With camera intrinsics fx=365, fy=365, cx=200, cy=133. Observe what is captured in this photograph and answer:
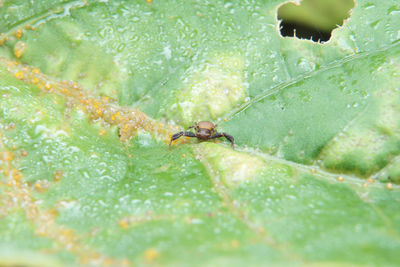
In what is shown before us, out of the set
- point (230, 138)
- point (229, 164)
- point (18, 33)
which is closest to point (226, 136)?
point (230, 138)

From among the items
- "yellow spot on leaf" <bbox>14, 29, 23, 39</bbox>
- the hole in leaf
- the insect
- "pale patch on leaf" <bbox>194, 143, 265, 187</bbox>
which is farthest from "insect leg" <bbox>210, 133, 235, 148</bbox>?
"yellow spot on leaf" <bbox>14, 29, 23, 39</bbox>

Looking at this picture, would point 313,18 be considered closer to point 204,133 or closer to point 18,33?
point 204,133

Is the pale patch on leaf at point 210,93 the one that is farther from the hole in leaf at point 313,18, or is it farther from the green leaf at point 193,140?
the hole in leaf at point 313,18

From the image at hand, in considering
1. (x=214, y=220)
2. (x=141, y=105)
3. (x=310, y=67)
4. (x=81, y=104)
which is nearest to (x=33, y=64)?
(x=81, y=104)

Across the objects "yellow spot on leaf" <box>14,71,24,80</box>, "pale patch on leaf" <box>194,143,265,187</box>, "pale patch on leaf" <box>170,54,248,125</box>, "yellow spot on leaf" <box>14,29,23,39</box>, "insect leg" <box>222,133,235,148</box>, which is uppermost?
"yellow spot on leaf" <box>14,29,23,39</box>

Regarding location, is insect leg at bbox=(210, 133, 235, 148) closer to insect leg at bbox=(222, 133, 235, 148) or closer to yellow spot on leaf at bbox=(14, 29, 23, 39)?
insect leg at bbox=(222, 133, 235, 148)

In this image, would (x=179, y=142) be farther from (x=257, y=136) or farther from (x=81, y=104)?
(x=81, y=104)
